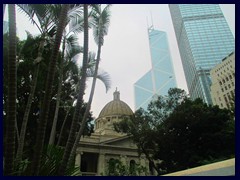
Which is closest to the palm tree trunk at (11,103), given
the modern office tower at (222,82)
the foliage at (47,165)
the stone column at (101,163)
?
the foliage at (47,165)

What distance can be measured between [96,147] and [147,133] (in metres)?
14.4

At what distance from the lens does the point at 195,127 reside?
66.1 feet

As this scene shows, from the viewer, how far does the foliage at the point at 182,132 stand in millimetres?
19094

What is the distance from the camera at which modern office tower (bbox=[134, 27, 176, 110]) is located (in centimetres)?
13210

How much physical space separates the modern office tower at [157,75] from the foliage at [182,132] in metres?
102

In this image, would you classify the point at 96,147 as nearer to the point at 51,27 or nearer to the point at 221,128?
the point at 221,128

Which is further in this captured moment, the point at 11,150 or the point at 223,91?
the point at 223,91

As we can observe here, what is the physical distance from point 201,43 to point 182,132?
240 feet

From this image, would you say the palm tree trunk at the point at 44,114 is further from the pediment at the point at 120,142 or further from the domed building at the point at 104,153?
the pediment at the point at 120,142

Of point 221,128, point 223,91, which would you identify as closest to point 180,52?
point 223,91

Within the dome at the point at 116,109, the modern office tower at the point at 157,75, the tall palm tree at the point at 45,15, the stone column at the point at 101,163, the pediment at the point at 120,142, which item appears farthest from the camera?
the modern office tower at the point at 157,75

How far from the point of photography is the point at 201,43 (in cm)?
8712

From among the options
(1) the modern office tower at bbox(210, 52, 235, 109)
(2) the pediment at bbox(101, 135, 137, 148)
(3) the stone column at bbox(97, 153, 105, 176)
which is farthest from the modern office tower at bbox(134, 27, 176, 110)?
(3) the stone column at bbox(97, 153, 105, 176)

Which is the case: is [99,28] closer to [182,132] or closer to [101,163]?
[182,132]
